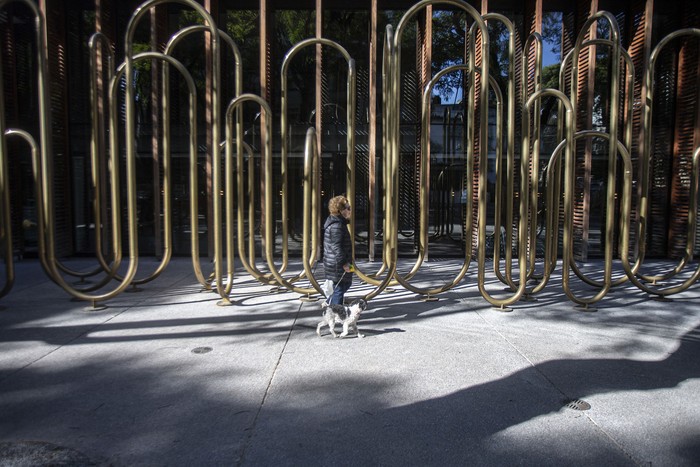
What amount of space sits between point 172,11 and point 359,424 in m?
10.8

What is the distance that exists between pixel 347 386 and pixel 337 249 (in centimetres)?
180

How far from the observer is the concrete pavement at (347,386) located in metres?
3.04

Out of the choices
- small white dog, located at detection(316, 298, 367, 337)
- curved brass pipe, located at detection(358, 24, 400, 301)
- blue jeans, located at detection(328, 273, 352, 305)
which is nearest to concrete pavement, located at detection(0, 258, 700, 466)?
small white dog, located at detection(316, 298, 367, 337)

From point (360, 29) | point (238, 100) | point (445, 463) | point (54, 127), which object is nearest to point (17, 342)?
point (238, 100)

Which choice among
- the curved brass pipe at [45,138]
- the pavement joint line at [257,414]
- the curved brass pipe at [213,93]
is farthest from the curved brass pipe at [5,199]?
the pavement joint line at [257,414]

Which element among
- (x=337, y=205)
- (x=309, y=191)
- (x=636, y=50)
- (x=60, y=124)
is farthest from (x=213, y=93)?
(x=636, y=50)

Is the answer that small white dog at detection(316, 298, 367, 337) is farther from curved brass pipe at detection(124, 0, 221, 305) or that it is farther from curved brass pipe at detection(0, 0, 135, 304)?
curved brass pipe at detection(0, 0, 135, 304)

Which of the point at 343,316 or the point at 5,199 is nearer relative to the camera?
the point at 343,316

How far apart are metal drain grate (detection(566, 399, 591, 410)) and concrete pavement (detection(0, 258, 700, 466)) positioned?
5 cm

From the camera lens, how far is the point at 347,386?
13.0ft

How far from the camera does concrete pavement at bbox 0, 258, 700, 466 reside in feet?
9.98

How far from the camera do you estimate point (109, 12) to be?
422 inches

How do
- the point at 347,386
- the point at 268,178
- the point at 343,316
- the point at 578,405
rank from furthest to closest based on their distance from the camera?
1. the point at 268,178
2. the point at 343,316
3. the point at 347,386
4. the point at 578,405

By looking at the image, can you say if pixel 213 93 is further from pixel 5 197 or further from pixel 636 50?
pixel 636 50
